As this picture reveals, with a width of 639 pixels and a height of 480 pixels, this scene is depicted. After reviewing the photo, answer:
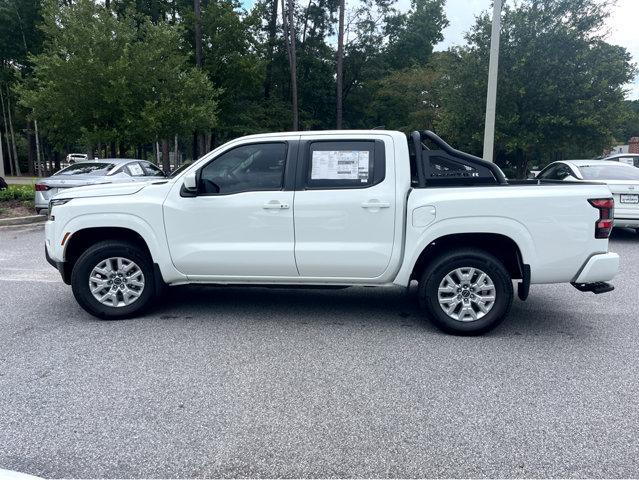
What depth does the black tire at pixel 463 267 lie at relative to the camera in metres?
4.72

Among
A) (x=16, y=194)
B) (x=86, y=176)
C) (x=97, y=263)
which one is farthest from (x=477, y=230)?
(x=16, y=194)

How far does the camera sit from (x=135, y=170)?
12844 mm

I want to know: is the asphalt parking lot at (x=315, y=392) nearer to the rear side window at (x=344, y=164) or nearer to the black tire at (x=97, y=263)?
the black tire at (x=97, y=263)

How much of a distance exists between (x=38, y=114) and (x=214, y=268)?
1414 cm

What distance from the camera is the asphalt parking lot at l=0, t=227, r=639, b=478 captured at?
2.87 m

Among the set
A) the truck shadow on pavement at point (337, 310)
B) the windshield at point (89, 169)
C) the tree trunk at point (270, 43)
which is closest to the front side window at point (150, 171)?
the windshield at point (89, 169)

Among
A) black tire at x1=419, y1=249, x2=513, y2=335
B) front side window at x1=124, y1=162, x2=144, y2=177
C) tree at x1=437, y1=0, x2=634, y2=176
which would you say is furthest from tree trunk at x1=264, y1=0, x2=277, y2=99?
black tire at x1=419, y1=249, x2=513, y2=335

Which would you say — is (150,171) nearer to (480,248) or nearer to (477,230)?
(480,248)

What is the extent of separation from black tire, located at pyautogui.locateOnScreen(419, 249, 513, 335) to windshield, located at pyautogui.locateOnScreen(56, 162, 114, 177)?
378 inches

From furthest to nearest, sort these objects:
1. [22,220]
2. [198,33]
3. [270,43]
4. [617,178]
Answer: [270,43] → [198,33] → [22,220] → [617,178]

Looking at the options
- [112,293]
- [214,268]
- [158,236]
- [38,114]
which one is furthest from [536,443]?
[38,114]

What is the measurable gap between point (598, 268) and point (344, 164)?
8.28 feet

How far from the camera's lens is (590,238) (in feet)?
15.1

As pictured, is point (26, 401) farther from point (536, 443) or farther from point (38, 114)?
point (38, 114)
